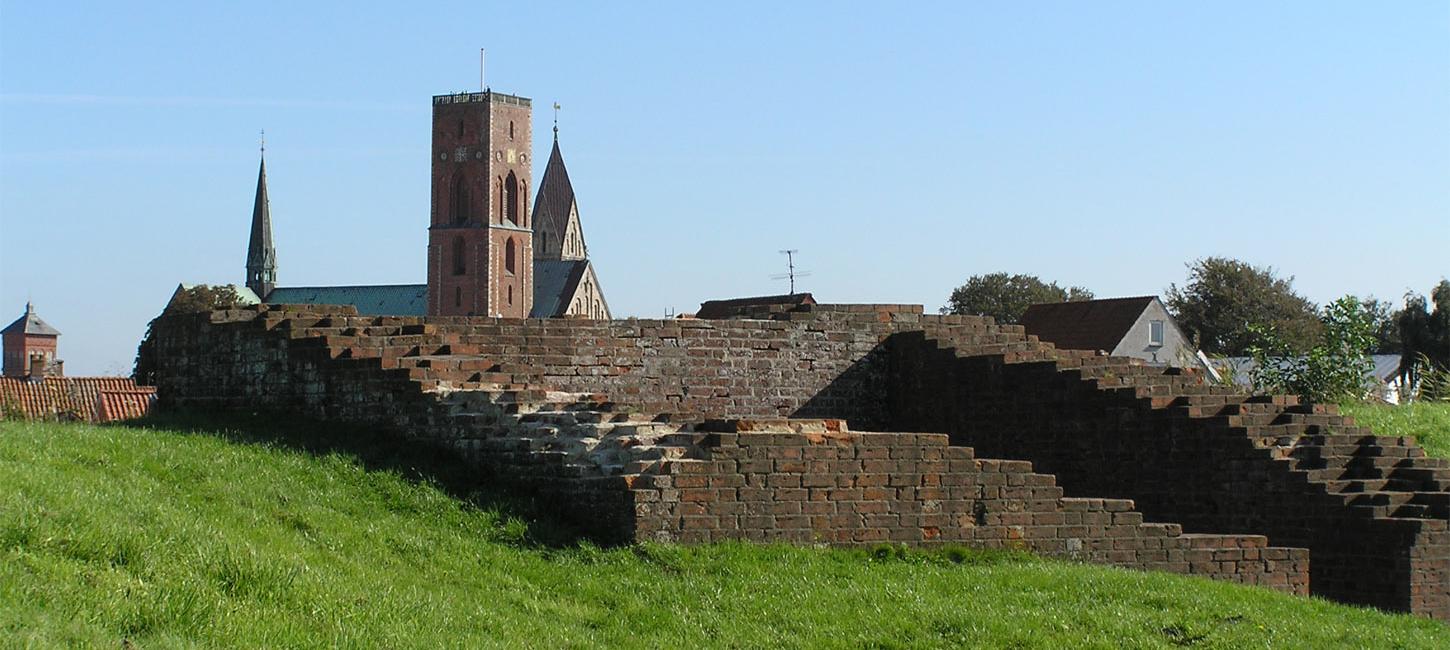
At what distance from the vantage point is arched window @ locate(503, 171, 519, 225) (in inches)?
5359

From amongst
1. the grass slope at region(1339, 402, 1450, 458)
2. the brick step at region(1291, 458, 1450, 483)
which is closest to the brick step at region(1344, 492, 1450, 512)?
the brick step at region(1291, 458, 1450, 483)

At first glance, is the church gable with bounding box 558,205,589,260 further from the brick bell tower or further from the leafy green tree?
Result: the leafy green tree

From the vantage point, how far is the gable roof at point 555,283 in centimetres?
15188

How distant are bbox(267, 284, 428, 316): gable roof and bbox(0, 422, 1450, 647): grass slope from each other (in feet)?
390

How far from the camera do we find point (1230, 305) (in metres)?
80.5

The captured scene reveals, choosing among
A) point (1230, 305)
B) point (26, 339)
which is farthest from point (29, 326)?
point (1230, 305)

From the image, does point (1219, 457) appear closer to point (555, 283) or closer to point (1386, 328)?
point (1386, 328)

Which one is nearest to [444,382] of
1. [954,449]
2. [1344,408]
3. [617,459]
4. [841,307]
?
[617,459]

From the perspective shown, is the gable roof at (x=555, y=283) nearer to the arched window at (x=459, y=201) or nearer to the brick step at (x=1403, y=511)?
the arched window at (x=459, y=201)

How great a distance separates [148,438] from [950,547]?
20.2 ft

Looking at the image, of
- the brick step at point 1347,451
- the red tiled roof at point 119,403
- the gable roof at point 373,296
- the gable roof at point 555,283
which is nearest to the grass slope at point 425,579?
the brick step at point 1347,451

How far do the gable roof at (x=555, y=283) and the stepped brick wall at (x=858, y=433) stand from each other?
130 metres

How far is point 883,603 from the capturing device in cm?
1110

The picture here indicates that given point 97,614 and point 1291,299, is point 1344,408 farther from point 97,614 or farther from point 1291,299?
point 1291,299
